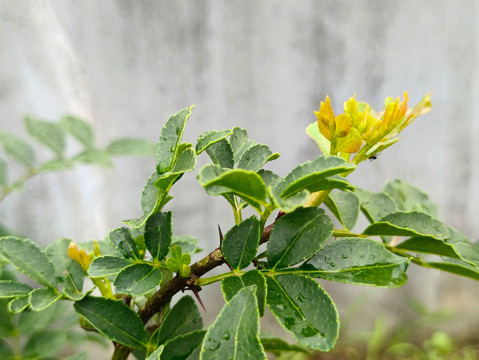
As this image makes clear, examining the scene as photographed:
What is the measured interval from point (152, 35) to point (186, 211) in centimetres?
63

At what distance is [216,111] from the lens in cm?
158

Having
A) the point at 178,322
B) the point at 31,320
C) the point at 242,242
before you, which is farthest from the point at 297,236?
the point at 31,320

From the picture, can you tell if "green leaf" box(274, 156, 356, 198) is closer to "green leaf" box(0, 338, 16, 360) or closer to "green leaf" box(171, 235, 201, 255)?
"green leaf" box(171, 235, 201, 255)

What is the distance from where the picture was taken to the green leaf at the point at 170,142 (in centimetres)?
33

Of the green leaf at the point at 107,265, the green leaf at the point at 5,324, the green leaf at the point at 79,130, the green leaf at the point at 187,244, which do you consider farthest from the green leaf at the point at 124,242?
the green leaf at the point at 79,130

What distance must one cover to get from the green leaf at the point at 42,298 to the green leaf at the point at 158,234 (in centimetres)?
9

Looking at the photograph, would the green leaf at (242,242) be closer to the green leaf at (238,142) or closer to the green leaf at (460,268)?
the green leaf at (238,142)

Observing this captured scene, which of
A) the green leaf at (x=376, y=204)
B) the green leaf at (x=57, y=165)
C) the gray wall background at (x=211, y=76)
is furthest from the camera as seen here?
the gray wall background at (x=211, y=76)

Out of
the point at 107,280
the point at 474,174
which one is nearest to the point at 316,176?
the point at 107,280

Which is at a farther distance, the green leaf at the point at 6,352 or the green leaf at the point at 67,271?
the green leaf at the point at 6,352

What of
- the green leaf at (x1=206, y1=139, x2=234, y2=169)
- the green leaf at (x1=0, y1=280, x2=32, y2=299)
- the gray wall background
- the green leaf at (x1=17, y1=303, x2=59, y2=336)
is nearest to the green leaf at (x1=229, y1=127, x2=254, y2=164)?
the green leaf at (x1=206, y1=139, x2=234, y2=169)

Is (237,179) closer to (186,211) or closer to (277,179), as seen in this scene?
(277,179)

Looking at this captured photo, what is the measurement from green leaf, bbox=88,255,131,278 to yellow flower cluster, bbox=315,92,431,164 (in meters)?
0.19

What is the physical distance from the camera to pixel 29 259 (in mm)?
403
